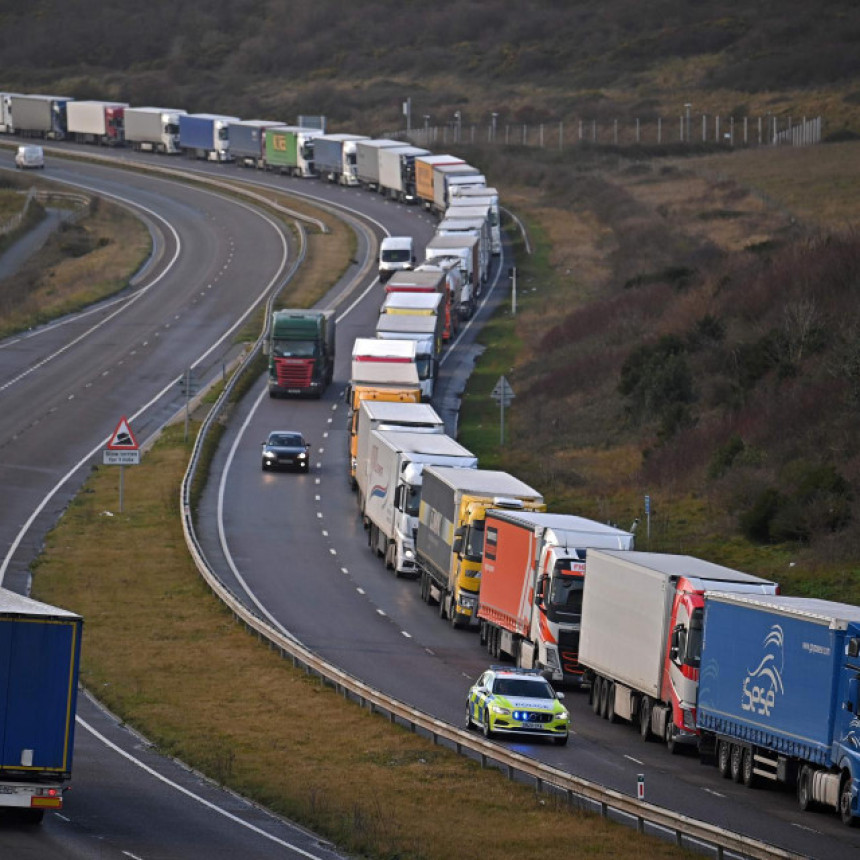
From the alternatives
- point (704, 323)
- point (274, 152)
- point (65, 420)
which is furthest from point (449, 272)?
point (274, 152)

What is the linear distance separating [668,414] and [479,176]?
188ft

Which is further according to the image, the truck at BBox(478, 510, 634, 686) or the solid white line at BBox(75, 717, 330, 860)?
the truck at BBox(478, 510, 634, 686)

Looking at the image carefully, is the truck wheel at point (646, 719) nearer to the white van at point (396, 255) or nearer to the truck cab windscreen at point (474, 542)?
the truck cab windscreen at point (474, 542)

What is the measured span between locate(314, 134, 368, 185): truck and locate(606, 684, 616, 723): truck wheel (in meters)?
106

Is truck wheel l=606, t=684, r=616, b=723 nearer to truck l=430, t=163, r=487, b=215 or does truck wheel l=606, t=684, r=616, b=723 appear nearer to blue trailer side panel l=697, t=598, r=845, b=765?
blue trailer side panel l=697, t=598, r=845, b=765

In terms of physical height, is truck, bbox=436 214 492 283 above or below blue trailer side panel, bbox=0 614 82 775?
above

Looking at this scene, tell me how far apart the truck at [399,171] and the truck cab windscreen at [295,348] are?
178 ft

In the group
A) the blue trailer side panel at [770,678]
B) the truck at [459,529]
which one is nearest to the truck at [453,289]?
the truck at [459,529]

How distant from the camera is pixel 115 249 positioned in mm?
119812

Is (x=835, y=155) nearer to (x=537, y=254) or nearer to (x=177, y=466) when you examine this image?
(x=537, y=254)

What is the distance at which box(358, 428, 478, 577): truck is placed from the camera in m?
52.4

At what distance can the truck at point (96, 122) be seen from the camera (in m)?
163

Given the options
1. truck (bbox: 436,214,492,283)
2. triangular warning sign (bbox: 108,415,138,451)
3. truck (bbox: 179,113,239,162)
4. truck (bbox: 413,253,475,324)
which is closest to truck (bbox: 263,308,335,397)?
truck (bbox: 413,253,475,324)

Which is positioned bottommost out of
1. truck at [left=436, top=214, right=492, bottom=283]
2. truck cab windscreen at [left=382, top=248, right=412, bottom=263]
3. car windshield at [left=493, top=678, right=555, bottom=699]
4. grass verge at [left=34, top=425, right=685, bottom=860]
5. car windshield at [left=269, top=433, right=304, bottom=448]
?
grass verge at [left=34, top=425, right=685, bottom=860]
